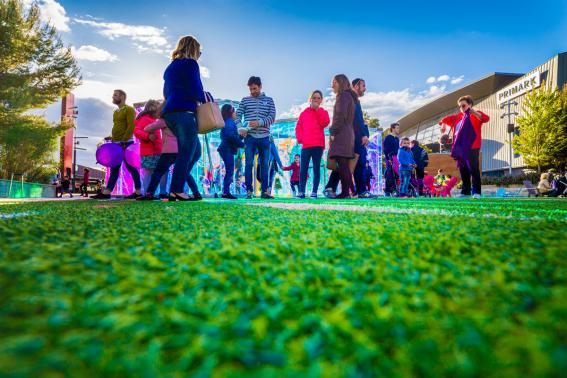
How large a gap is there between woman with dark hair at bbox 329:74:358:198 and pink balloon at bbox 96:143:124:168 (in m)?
3.84

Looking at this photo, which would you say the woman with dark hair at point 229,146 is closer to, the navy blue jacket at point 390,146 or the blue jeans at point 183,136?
the blue jeans at point 183,136

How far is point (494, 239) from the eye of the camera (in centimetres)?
126

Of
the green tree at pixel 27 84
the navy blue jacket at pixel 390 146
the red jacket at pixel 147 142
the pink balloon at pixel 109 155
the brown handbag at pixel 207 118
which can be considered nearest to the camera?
the brown handbag at pixel 207 118

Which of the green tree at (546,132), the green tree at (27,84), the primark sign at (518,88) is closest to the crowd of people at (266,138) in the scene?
the green tree at (27,84)

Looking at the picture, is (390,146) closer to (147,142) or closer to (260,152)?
(260,152)

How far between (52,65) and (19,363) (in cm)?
2720

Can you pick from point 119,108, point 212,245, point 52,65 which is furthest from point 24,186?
point 212,245

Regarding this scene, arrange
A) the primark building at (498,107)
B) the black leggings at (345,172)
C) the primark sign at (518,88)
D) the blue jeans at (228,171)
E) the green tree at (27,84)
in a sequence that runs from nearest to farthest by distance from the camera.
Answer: the black leggings at (345,172) < the blue jeans at (228,171) < the green tree at (27,84) < the primark building at (498,107) < the primark sign at (518,88)

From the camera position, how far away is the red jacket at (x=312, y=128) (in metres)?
7.25

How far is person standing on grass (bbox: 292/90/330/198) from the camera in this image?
7.25 meters

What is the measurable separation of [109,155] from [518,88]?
46568mm

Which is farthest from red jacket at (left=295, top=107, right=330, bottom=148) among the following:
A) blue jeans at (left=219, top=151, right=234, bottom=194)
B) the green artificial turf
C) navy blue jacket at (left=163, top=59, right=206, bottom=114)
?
the green artificial turf

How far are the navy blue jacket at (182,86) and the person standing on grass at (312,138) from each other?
3078 mm

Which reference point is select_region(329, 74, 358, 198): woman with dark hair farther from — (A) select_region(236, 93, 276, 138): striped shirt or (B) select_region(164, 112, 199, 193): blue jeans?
(B) select_region(164, 112, 199, 193): blue jeans
